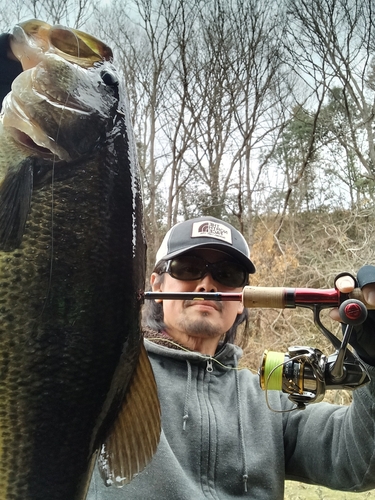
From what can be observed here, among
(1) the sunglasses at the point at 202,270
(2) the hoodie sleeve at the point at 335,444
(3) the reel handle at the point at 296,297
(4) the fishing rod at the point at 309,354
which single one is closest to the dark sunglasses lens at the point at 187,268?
(1) the sunglasses at the point at 202,270

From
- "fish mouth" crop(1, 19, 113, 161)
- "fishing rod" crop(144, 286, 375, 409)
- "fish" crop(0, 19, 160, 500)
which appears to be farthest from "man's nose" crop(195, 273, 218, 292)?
"fish mouth" crop(1, 19, 113, 161)

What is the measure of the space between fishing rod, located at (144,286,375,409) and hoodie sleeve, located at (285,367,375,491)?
17 centimetres

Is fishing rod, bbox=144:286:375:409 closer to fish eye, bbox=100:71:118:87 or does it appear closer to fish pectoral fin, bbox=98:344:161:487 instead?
fish pectoral fin, bbox=98:344:161:487

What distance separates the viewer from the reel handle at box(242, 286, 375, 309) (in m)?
1.55

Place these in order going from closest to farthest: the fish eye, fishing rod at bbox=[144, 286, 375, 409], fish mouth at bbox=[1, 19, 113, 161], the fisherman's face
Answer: fish mouth at bbox=[1, 19, 113, 161] → the fish eye → fishing rod at bbox=[144, 286, 375, 409] → the fisherman's face

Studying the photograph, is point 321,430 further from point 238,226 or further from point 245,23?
point 238,226

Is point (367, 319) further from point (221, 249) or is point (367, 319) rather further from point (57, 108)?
point (57, 108)

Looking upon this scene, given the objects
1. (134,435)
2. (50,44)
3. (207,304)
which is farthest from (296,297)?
(50,44)

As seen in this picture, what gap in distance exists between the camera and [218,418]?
2.27 meters

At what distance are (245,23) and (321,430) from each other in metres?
7.39

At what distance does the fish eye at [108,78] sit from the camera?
143cm

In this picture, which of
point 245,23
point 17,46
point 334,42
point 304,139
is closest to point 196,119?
point 245,23

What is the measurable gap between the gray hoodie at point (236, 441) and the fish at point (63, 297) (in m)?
0.81

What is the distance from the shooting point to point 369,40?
866 cm
